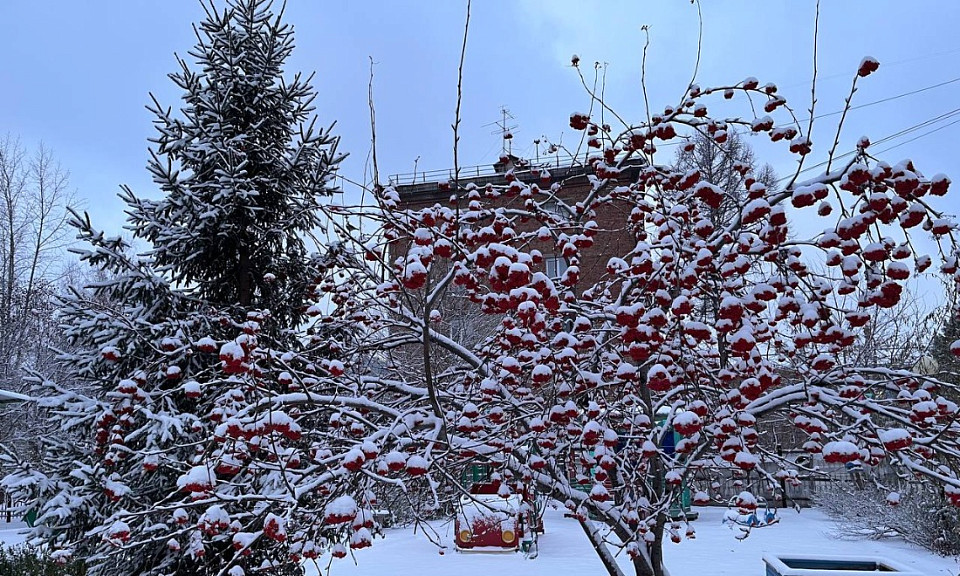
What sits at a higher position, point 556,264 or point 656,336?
point 556,264

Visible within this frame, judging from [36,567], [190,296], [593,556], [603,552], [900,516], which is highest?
[190,296]

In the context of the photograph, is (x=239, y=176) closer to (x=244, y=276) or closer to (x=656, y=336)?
(x=244, y=276)

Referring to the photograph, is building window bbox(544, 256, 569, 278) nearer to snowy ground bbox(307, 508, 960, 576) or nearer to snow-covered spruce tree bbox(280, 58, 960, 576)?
snow-covered spruce tree bbox(280, 58, 960, 576)

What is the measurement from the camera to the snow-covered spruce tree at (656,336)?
11.0 feet

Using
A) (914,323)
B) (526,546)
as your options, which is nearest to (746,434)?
(526,546)

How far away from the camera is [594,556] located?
11.6 metres

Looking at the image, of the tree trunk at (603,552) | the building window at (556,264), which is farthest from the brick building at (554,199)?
the tree trunk at (603,552)

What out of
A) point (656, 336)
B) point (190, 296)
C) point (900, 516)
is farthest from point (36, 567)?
point (900, 516)

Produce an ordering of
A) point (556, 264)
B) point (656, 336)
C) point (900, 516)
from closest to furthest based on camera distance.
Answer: point (656, 336) → point (556, 264) → point (900, 516)

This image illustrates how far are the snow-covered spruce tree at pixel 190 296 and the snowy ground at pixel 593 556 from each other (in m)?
3.54

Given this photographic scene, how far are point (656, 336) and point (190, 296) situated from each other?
17.6 ft

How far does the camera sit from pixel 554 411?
396 centimetres

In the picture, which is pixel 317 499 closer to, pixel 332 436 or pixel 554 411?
pixel 332 436

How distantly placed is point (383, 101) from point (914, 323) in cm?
1580
